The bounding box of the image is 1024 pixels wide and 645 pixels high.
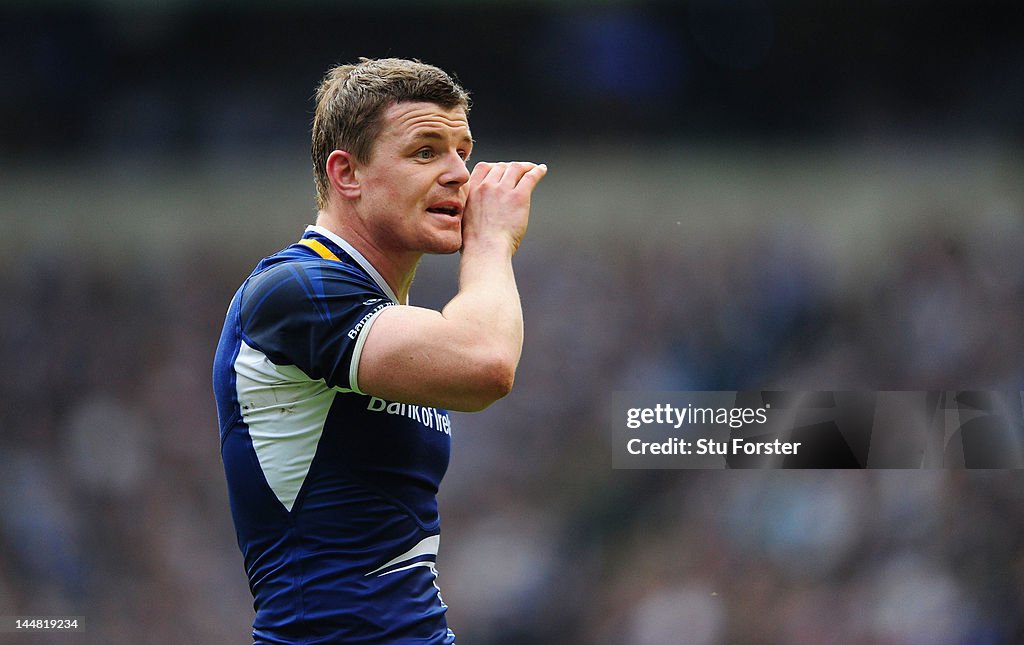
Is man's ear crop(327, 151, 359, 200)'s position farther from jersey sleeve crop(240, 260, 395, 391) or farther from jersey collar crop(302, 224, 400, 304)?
jersey sleeve crop(240, 260, 395, 391)

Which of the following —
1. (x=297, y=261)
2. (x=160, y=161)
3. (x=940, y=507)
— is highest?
(x=160, y=161)

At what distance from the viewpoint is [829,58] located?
18.8 feet

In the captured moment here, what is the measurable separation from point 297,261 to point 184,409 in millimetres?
4266

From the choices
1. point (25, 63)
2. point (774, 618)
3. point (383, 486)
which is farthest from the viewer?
point (25, 63)

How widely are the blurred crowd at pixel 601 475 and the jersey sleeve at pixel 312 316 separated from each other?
3871 mm

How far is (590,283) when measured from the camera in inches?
233

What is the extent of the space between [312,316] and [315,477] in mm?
309

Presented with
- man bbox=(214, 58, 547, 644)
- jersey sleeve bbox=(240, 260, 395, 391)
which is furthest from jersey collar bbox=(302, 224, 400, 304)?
jersey sleeve bbox=(240, 260, 395, 391)

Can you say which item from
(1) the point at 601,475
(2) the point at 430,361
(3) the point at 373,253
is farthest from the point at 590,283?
(2) the point at 430,361

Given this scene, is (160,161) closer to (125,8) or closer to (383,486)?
(125,8)

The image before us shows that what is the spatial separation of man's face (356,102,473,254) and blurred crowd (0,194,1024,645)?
3.68m

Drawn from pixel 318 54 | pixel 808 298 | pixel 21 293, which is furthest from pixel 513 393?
pixel 21 293

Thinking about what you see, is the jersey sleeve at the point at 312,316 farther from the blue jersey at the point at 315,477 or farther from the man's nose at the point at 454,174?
the man's nose at the point at 454,174

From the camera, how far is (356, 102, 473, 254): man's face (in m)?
2.15
